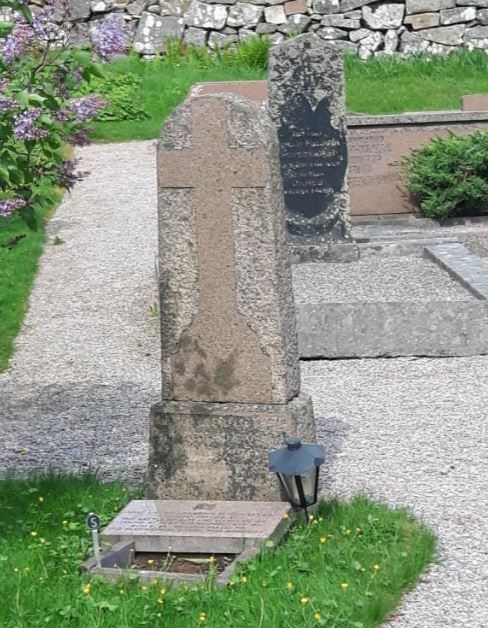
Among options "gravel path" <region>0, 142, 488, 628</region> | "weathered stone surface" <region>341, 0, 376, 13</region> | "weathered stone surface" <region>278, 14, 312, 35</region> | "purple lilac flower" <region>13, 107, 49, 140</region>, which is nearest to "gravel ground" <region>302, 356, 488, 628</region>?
"gravel path" <region>0, 142, 488, 628</region>

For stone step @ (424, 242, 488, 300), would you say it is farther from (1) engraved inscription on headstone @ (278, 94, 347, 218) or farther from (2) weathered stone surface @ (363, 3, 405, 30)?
(2) weathered stone surface @ (363, 3, 405, 30)

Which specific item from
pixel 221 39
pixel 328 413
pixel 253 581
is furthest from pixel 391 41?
pixel 253 581

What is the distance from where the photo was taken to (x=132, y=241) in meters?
12.7

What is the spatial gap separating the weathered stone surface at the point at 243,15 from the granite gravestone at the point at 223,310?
47.7 feet

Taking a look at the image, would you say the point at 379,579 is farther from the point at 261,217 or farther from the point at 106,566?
the point at 261,217

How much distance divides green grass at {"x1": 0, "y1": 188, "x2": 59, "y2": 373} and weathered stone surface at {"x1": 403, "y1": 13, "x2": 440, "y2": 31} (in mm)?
7955

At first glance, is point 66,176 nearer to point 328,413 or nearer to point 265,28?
point 328,413

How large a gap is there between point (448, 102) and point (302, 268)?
661 centimetres

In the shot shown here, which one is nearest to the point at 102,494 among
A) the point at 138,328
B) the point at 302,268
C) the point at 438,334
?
the point at 438,334

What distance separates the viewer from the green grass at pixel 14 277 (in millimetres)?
9698

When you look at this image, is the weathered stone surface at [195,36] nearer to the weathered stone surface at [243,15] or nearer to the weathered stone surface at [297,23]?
the weathered stone surface at [243,15]

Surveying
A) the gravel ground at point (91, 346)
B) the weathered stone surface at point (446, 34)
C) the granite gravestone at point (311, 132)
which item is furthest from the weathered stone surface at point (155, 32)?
the granite gravestone at point (311, 132)

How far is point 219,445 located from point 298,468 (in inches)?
20.1

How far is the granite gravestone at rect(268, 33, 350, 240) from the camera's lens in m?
11.1
